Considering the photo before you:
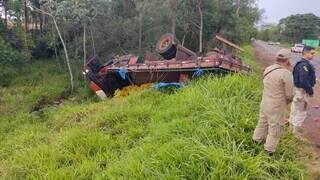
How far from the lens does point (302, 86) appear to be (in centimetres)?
704

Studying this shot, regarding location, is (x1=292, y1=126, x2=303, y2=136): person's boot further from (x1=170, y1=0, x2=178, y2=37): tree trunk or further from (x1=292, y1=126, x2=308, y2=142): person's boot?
(x1=170, y1=0, x2=178, y2=37): tree trunk

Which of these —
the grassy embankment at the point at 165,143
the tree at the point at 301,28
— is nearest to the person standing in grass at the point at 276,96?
the grassy embankment at the point at 165,143

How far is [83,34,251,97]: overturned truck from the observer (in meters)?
10.8

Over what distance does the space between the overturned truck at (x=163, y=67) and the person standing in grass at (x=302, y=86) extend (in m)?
3.48

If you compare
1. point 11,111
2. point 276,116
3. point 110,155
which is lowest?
point 11,111

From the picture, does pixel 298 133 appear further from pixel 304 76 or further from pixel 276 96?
pixel 276 96

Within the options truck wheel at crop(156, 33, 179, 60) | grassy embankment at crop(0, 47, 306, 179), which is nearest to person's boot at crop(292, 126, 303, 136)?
grassy embankment at crop(0, 47, 306, 179)

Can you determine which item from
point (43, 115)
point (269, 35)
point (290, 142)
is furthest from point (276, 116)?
point (269, 35)

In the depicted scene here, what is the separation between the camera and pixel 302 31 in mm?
66312

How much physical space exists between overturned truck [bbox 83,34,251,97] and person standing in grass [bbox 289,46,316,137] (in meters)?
3.48

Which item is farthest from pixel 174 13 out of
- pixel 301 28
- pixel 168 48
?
pixel 301 28

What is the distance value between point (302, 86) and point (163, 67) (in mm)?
5553

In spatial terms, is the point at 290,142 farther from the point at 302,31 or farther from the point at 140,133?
the point at 302,31

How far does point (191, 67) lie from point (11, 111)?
10.5m
